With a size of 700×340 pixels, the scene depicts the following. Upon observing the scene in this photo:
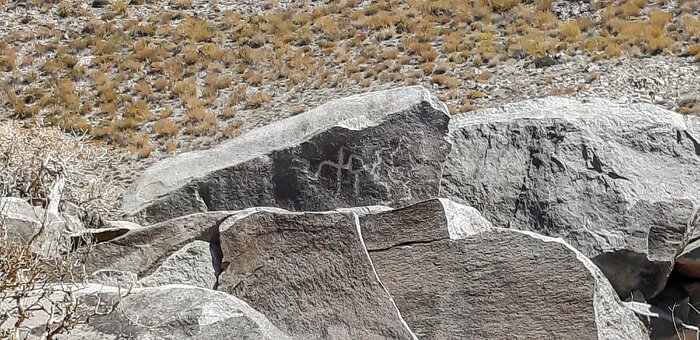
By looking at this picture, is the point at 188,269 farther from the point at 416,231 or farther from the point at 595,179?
the point at 595,179

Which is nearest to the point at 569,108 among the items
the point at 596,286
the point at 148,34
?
the point at 596,286

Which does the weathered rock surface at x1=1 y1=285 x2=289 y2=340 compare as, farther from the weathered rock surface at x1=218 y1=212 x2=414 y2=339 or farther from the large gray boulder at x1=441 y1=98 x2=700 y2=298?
the large gray boulder at x1=441 y1=98 x2=700 y2=298

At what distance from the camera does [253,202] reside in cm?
1106

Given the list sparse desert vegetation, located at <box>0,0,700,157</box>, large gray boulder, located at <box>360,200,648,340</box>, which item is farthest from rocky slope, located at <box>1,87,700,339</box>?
sparse desert vegetation, located at <box>0,0,700,157</box>

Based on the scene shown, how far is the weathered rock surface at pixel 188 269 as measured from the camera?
840 centimetres

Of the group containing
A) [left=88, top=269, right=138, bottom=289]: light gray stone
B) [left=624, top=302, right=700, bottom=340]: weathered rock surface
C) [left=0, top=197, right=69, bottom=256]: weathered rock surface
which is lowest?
[left=624, top=302, right=700, bottom=340]: weathered rock surface

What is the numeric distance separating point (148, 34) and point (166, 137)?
7.88m

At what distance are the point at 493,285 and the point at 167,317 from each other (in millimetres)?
2896

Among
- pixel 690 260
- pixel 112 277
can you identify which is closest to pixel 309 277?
pixel 112 277

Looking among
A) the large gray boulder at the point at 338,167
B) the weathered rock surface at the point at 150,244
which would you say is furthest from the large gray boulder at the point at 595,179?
the weathered rock surface at the point at 150,244

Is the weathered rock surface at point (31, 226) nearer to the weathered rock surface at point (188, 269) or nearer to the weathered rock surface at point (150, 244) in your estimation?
the weathered rock surface at point (150, 244)

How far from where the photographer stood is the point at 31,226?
30.6ft

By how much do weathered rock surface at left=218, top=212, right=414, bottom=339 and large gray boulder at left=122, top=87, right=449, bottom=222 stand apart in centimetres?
249

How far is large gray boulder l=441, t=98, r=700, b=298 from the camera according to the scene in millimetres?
9672
